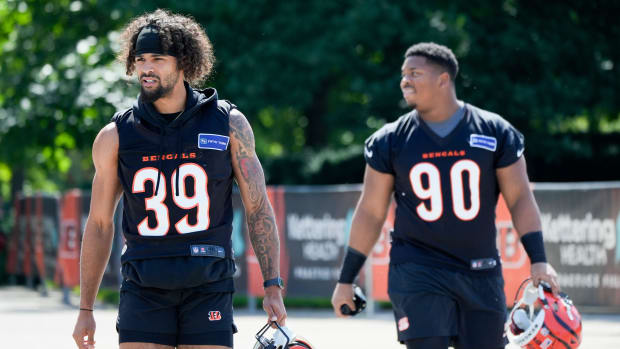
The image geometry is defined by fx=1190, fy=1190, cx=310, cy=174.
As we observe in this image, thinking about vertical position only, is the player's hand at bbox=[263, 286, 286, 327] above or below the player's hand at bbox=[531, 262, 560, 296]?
below

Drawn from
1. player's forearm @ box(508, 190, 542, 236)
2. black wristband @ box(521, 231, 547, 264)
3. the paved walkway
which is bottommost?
the paved walkway

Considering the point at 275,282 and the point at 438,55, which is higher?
the point at 438,55

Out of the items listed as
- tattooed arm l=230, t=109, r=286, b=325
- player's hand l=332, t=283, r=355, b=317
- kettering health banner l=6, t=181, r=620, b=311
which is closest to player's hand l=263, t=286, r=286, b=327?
tattooed arm l=230, t=109, r=286, b=325

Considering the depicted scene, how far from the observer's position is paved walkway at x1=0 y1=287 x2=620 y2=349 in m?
11.7

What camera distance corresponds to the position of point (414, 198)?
5.77m

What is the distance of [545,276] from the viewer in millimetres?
5605

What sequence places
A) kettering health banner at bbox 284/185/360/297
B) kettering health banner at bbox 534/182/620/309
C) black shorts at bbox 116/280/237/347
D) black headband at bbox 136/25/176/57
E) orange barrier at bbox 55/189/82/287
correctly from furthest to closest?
orange barrier at bbox 55/189/82/287 → kettering health banner at bbox 284/185/360/297 → kettering health banner at bbox 534/182/620/309 → black headband at bbox 136/25/176/57 → black shorts at bbox 116/280/237/347

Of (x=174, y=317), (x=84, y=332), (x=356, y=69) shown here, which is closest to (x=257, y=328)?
(x=84, y=332)

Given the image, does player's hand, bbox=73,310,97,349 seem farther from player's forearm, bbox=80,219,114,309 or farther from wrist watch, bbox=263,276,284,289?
wrist watch, bbox=263,276,284,289

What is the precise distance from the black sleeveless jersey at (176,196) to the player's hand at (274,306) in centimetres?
21

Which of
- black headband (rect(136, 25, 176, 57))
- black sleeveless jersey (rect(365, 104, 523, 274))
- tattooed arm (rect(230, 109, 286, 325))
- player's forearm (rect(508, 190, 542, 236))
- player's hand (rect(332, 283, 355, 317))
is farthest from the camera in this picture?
player's hand (rect(332, 283, 355, 317))

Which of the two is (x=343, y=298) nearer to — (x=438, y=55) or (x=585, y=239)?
(x=438, y=55)

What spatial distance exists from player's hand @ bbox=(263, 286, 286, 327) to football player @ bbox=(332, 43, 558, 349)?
2.59 feet

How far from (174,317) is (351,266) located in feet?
4.49
